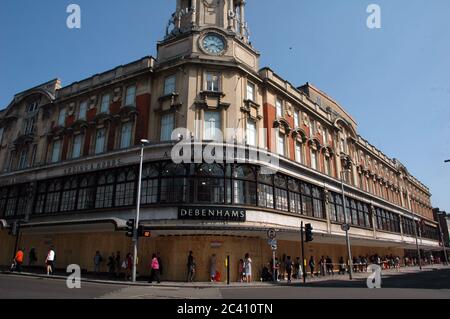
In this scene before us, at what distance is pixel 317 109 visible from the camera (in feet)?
122

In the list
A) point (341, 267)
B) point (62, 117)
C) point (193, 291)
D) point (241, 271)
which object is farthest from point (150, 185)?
point (341, 267)

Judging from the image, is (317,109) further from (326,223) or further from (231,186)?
(231,186)

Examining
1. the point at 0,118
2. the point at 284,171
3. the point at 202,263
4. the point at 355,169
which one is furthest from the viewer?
the point at 355,169

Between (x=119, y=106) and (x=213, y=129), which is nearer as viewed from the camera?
(x=213, y=129)

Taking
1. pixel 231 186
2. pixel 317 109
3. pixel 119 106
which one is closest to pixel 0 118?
pixel 119 106

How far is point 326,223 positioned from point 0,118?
37699mm

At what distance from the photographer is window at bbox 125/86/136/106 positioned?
29.0 m

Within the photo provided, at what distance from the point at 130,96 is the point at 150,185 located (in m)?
8.80

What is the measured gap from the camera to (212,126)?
2588cm

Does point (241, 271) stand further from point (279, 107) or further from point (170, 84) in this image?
point (170, 84)

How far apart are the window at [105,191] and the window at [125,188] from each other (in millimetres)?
649

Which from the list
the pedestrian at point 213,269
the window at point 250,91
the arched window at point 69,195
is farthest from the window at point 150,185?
the window at point 250,91

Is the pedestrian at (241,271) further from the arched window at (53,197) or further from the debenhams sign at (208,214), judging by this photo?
the arched window at (53,197)

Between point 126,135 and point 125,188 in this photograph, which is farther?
point 126,135
